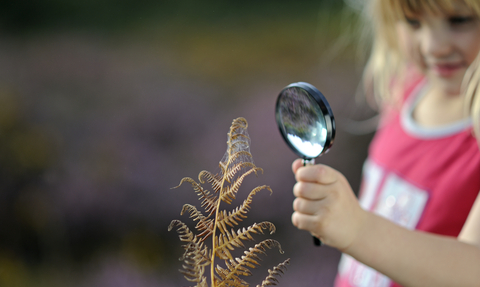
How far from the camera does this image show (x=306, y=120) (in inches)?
19.1

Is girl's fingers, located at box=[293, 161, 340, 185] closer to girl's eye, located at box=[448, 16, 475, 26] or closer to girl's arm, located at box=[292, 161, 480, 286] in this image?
girl's arm, located at box=[292, 161, 480, 286]

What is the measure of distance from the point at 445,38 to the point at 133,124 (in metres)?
0.92

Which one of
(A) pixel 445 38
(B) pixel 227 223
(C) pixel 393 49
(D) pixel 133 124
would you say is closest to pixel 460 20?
(A) pixel 445 38

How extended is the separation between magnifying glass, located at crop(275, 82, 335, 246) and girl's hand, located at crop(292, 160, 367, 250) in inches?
1.1

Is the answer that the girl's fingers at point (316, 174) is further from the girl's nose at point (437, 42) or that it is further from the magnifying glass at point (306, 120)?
the girl's nose at point (437, 42)

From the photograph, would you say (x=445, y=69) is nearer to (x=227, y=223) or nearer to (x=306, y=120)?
(x=306, y=120)

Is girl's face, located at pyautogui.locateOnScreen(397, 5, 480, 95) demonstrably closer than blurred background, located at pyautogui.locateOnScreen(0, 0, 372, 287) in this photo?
Yes

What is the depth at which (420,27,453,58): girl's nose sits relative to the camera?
0.70m

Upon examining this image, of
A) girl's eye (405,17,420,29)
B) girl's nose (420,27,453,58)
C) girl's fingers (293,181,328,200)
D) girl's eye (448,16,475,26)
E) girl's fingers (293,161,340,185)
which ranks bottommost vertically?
girl's fingers (293,181,328,200)

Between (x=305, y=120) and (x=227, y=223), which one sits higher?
(x=305, y=120)

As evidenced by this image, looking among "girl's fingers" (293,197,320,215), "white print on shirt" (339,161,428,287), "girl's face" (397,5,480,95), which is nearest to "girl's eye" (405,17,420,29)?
"girl's face" (397,5,480,95)

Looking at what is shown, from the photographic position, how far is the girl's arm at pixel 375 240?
512mm

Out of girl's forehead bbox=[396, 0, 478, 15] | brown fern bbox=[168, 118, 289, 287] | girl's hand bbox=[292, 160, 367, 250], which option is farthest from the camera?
girl's forehead bbox=[396, 0, 478, 15]

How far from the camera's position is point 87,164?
1.06 metres
